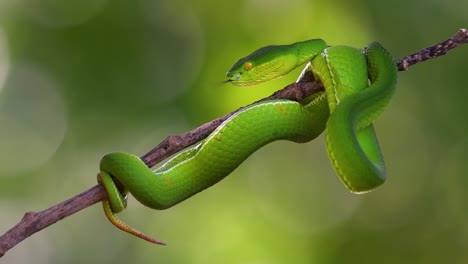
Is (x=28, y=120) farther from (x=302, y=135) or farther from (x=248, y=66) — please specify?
(x=302, y=135)

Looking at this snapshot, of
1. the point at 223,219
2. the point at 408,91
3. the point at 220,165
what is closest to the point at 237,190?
the point at 223,219

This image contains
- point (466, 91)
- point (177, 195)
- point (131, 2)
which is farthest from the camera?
point (131, 2)

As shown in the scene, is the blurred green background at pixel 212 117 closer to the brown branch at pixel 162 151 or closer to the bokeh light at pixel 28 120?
the bokeh light at pixel 28 120

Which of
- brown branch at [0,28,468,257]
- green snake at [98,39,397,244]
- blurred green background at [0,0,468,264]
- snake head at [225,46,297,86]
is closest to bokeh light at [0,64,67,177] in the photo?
blurred green background at [0,0,468,264]

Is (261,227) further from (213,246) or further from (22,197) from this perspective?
(22,197)

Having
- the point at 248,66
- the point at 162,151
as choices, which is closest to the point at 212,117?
the point at 248,66

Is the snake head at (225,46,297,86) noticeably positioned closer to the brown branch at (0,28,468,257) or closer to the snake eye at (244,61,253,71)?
the snake eye at (244,61,253,71)
